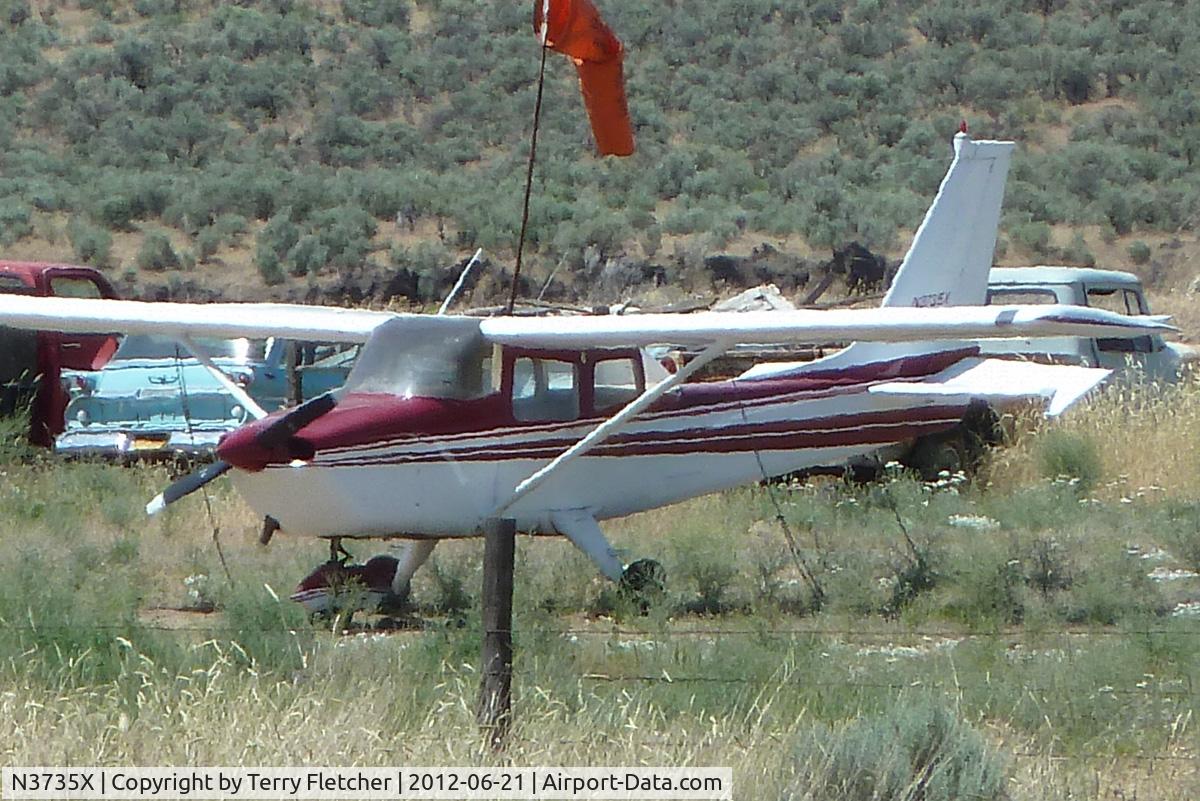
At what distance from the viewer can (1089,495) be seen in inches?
560

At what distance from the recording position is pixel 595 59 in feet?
36.6

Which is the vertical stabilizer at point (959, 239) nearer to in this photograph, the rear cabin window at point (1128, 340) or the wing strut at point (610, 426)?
Result: the rear cabin window at point (1128, 340)

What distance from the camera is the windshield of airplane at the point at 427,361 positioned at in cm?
1005

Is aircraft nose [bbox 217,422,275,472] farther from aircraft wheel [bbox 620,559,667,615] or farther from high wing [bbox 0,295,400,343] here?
aircraft wheel [bbox 620,559,667,615]

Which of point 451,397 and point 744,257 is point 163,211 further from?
point 451,397

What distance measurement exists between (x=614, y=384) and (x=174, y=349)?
21.0ft

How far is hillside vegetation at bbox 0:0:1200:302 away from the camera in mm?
33531

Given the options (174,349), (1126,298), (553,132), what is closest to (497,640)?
(174,349)

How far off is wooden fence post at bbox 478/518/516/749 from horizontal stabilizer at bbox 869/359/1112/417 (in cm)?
570

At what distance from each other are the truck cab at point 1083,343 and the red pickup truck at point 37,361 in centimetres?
857

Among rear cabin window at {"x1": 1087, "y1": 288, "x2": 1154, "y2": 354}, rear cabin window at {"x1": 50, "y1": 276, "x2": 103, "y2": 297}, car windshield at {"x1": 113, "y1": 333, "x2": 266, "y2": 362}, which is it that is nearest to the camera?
car windshield at {"x1": 113, "y1": 333, "x2": 266, "y2": 362}

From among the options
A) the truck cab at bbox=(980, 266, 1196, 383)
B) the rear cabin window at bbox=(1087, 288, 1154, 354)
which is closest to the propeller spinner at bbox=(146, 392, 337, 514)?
the truck cab at bbox=(980, 266, 1196, 383)

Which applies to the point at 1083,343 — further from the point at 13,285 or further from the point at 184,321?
the point at 13,285

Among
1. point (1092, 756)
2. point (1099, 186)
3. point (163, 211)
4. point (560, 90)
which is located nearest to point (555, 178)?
point (560, 90)
